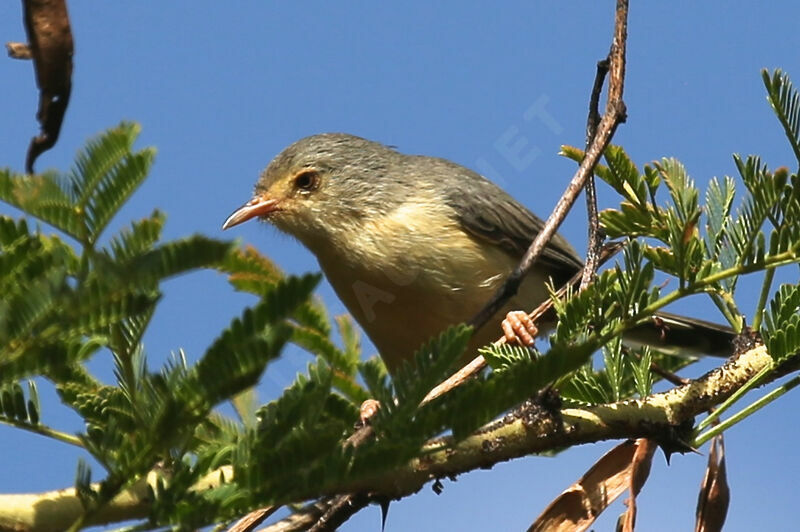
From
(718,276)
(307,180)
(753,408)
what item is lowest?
(753,408)

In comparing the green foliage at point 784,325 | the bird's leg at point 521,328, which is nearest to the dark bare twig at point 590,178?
the green foliage at point 784,325

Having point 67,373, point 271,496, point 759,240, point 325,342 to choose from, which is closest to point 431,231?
point 325,342

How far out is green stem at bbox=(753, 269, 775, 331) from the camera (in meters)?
3.43

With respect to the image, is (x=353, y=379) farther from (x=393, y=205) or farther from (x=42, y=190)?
(x=42, y=190)

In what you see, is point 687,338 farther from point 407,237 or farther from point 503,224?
point 407,237

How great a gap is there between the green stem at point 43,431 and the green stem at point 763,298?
2.10 metres

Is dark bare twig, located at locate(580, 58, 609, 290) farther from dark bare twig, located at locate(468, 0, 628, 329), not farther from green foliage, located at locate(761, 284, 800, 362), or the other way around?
green foliage, located at locate(761, 284, 800, 362)

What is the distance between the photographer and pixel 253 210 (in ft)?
20.7

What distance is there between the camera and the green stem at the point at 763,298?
343cm

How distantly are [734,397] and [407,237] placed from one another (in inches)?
113

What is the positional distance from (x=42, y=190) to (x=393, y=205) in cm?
429

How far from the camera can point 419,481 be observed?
2.89m

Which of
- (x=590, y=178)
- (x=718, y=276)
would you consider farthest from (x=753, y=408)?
(x=590, y=178)

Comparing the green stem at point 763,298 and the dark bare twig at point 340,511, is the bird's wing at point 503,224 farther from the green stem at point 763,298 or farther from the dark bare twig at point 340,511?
the dark bare twig at point 340,511
